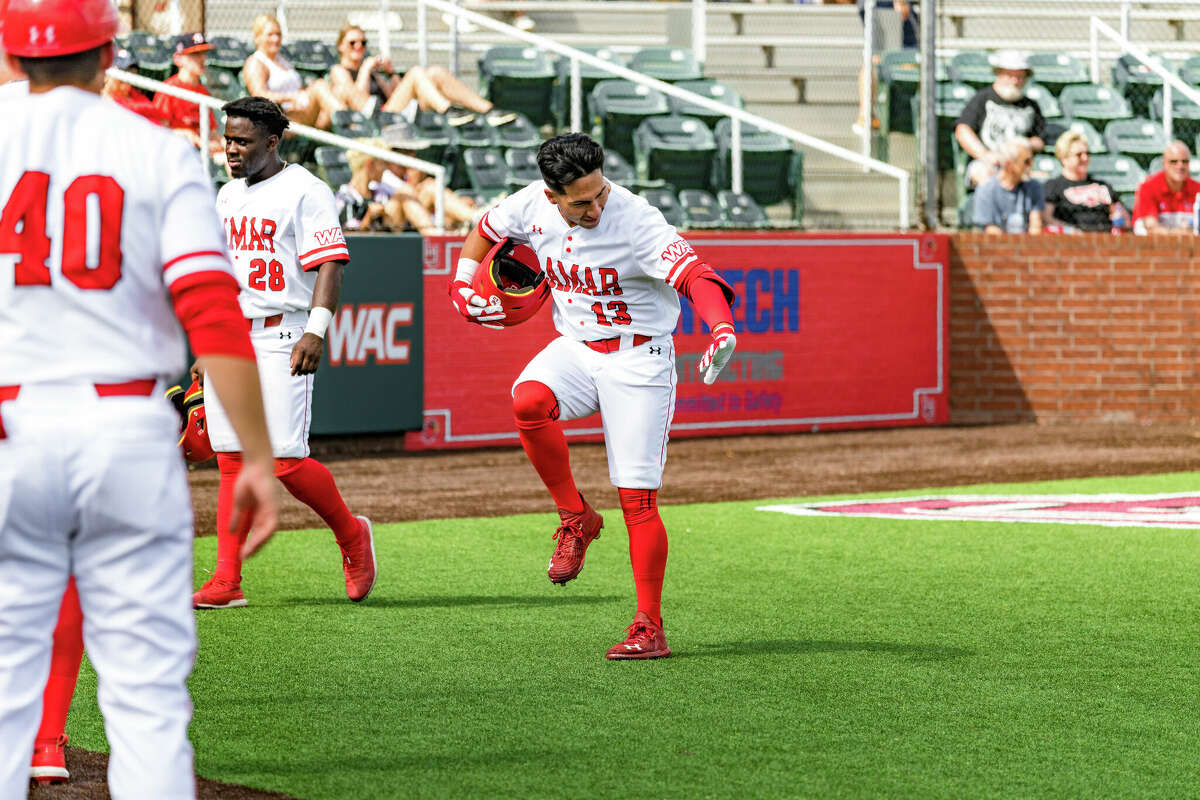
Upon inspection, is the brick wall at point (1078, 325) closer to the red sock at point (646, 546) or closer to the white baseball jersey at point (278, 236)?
the white baseball jersey at point (278, 236)

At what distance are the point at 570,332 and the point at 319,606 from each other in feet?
5.66

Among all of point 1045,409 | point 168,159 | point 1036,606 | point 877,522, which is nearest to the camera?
point 168,159

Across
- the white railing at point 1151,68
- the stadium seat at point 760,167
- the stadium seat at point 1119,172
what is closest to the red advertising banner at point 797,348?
the stadium seat at point 760,167

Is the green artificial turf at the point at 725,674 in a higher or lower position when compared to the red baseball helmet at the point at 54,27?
lower

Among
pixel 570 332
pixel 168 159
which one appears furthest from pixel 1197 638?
pixel 168 159

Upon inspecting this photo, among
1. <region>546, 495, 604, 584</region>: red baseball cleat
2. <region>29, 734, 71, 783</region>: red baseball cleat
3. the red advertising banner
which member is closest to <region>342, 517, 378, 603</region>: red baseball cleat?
<region>546, 495, 604, 584</region>: red baseball cleat

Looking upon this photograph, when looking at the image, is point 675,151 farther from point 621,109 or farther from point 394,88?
point 394,88

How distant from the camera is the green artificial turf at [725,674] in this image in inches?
187

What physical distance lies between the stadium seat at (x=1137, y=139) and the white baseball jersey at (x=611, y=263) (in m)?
12.5

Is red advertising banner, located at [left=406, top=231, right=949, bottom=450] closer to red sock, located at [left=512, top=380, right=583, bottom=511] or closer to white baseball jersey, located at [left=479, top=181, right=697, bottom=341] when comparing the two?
red sock, located at [left=512, top=380, right=583, bottom=511]

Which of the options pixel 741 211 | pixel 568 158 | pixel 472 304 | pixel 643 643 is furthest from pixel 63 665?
pixel 741 211

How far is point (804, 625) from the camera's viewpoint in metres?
7.00

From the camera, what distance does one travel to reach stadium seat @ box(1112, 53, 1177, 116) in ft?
62.0

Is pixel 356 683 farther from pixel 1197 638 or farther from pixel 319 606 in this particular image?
pixel 1197 638
